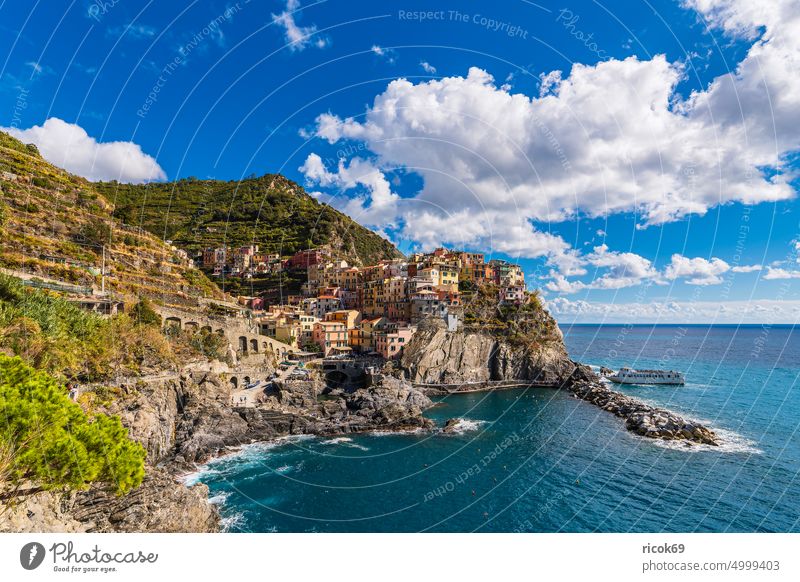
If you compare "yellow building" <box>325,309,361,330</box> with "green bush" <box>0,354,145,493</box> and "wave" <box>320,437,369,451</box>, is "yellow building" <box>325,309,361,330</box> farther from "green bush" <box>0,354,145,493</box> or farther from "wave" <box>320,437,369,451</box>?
"green bush" <box>0,354,145,493</box>

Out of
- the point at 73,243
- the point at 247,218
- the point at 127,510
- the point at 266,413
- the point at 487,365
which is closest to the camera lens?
the point at 127,510

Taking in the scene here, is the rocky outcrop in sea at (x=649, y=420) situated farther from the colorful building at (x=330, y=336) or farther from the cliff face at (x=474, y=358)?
the colorful building at (x=330, y=336)

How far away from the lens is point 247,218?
280 feet

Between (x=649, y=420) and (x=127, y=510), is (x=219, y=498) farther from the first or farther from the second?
(x=649, y=420)

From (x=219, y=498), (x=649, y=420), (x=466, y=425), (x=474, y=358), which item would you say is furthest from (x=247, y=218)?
(x=649, y=420)

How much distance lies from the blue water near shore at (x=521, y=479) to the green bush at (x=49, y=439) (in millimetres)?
8085

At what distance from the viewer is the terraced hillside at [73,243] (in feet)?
97.2

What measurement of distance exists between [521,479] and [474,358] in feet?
79.3

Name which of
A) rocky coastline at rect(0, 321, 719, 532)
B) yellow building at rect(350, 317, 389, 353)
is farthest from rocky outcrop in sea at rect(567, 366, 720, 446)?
yellow building at rect(350, 317, 389, 353)

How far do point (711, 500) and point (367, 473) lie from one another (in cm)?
1758

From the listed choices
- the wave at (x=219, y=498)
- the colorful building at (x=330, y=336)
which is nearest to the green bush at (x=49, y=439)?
the wave at (x=219, y=498)

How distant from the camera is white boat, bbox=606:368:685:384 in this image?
46.5 meters

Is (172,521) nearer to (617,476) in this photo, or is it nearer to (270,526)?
(270,526)

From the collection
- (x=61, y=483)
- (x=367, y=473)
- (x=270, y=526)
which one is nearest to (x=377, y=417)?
(x=367, y=473)
